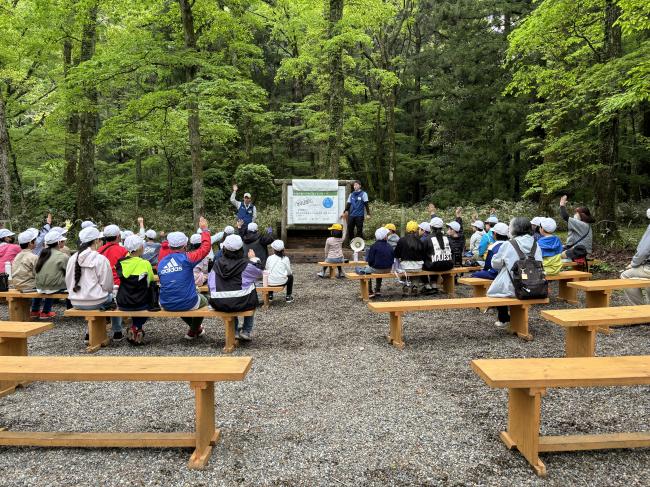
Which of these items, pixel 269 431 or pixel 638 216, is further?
pixel 638 216

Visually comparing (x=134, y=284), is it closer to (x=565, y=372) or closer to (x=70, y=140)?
(x=565, y=372)

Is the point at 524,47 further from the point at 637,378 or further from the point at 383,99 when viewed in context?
the point at 383,99

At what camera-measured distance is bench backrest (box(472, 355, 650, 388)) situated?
3066mm

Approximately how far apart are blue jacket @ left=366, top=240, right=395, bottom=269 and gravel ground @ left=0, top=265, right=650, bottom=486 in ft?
7.75

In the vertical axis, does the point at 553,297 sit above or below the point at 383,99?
below

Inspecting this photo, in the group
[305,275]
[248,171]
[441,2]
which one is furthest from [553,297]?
[441,2]

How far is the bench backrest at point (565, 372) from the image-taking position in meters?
3.07

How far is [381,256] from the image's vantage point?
28.8 feet

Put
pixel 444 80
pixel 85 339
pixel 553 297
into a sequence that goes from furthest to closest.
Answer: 1. pixel 444 80
2. pixel 553 297
3. pixel 85 339

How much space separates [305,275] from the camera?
37.8 feet

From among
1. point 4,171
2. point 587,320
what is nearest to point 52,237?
point 4,171

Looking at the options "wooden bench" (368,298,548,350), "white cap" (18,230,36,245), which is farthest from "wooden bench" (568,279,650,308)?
"white cap" (18,230,36,245)

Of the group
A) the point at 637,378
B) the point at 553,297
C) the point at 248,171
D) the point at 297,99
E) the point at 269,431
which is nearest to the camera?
the point at 637,378

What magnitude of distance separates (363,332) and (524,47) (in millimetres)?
9278
